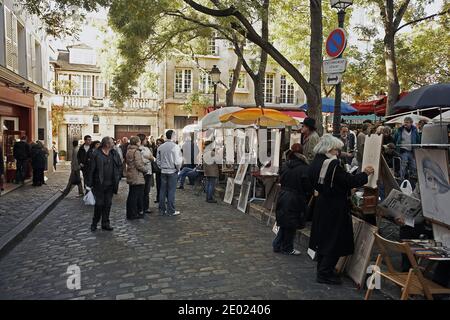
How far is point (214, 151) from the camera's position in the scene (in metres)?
12.1

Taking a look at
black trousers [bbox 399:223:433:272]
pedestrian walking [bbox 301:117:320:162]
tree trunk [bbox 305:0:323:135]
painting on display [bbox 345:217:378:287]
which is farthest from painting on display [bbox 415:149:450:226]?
tree trunk [bbox 305:0:323:135]

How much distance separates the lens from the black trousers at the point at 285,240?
21.4 feet

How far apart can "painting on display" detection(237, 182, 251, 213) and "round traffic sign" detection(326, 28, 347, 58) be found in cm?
392

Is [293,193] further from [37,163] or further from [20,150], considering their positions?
[20,150]

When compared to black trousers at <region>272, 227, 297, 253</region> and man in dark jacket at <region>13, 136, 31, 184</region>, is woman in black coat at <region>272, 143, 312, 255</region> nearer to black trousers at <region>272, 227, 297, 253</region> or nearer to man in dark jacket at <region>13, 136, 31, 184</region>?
black trousers at <region>272, 227, 297, 253</region>

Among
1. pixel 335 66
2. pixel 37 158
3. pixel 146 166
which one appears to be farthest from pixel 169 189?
pixel 37 158

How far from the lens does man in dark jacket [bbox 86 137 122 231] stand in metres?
7.96

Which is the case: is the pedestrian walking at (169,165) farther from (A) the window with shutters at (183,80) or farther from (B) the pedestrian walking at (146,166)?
(A) the window with shutters at (183,80)

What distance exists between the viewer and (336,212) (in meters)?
4.96

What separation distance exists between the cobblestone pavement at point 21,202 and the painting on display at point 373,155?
21.2ft

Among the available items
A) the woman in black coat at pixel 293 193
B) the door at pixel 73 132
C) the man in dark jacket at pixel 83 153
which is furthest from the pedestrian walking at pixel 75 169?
the door at pixel 73 132

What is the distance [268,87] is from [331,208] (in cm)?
2822
